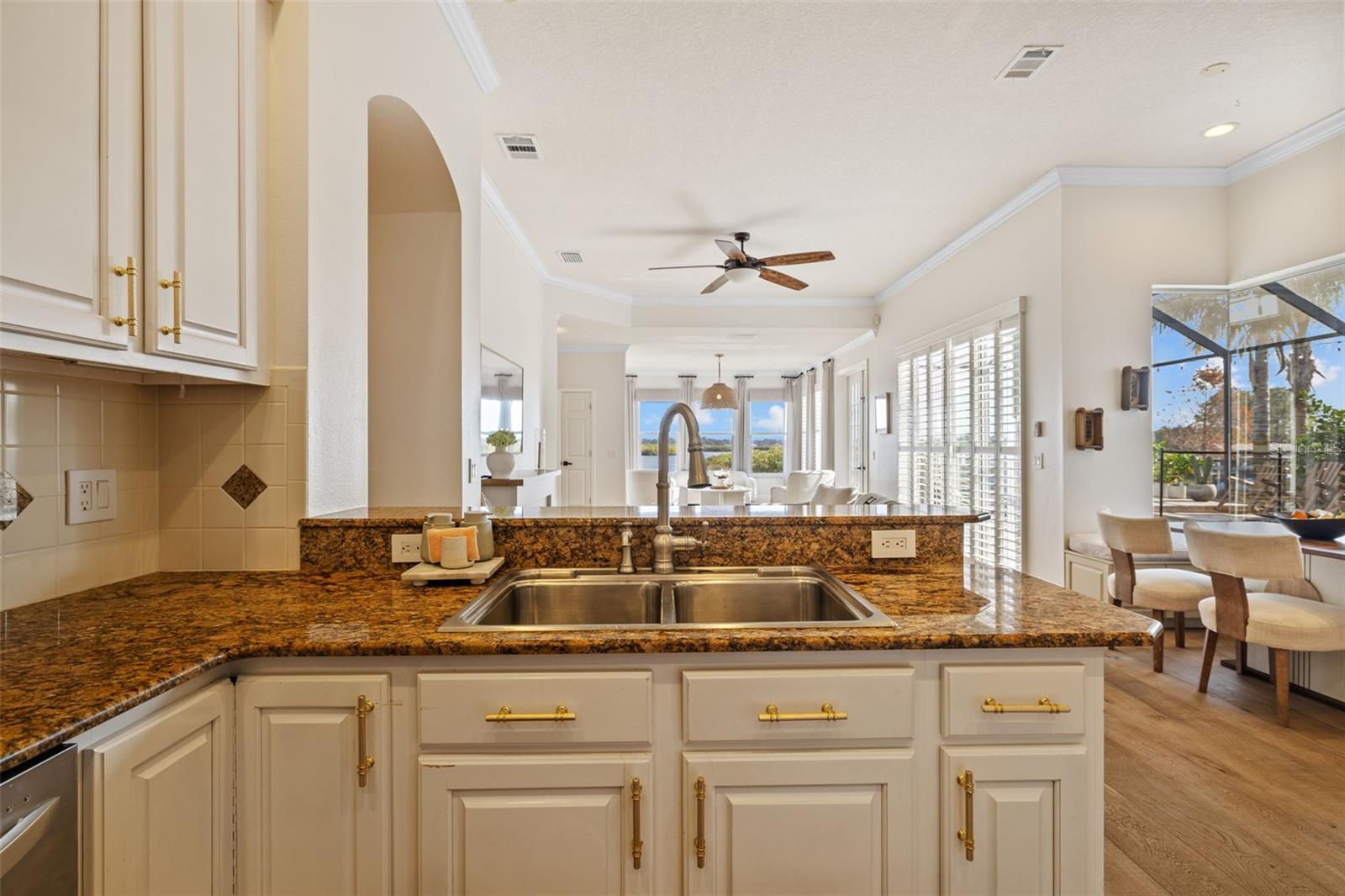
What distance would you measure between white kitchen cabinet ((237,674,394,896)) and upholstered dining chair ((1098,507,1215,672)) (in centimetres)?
359

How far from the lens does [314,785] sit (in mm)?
1194

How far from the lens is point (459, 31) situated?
2.67m

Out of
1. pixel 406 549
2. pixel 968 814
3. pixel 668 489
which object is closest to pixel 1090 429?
pixel 668 489

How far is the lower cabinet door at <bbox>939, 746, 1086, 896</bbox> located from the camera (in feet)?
4.04

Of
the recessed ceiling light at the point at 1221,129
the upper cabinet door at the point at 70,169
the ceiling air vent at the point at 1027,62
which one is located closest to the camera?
the upper cabinet door at the point at 70,169

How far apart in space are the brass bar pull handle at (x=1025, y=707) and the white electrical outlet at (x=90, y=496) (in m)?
1.93

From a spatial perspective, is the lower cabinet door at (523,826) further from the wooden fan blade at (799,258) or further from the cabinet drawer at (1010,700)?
the wooden fan blade at (799,258)

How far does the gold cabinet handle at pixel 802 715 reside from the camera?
1.21m

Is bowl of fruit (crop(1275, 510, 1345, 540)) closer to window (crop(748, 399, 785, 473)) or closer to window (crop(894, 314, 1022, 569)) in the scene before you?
window (crop(894, 314, 1022, 569))

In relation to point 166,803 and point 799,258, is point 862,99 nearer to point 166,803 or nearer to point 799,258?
point 799,258

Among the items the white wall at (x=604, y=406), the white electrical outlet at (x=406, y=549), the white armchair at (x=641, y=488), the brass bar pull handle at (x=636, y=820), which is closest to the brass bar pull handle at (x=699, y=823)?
the brass bar pull handle at (x=636, y=820)

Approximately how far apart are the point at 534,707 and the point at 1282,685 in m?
3.20

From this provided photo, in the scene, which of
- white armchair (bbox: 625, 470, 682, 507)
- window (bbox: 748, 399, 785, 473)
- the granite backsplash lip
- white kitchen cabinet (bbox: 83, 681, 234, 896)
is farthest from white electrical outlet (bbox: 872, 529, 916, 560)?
window (bbox: 748, 399, 785, 473)

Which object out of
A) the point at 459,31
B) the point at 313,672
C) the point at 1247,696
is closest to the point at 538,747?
the point at 313,672
